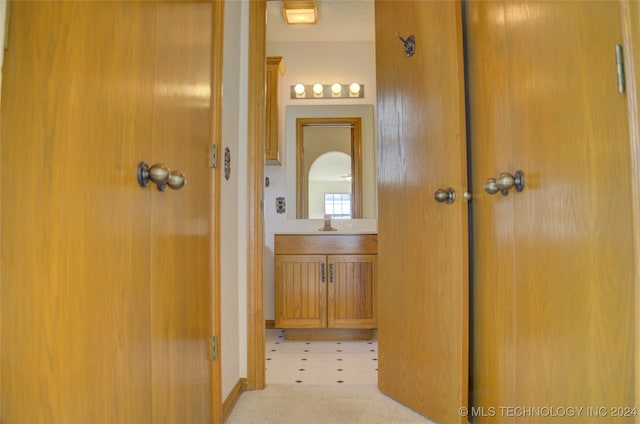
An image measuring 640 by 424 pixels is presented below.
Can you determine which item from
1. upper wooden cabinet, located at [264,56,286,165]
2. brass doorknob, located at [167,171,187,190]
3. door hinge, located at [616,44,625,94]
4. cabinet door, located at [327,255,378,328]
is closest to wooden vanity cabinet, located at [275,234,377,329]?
cabinet door, located at [327,255,378,328]

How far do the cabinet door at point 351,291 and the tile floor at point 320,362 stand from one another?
17 cm

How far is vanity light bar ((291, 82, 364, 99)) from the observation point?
3.67 meters

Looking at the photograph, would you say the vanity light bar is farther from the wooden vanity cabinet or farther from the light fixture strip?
the wooden vanity cabinet

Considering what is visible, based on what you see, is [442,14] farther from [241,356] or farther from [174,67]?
[241,356]

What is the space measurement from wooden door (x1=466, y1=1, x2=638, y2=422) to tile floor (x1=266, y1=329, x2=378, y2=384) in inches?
38.1

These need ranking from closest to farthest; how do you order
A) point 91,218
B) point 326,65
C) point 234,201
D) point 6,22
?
point 6,22
point 91,218
point 234,201
point 326,65

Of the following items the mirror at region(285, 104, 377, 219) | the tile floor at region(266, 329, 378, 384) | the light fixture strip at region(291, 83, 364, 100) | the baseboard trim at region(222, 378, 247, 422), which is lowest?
the tile floor at region(266, 329, 378, 384)

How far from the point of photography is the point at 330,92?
3.69m

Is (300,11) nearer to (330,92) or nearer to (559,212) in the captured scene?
(330,92)

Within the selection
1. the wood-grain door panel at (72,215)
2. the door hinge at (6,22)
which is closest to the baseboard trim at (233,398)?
the wood-grain door panel at (72,215)

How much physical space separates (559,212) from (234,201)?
1.32 metres

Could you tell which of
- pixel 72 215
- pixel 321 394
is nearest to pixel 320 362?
pixel 321 394

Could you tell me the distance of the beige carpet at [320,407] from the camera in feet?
5.18

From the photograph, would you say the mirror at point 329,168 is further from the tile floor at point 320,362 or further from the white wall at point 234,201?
the white wall at point 234,201
